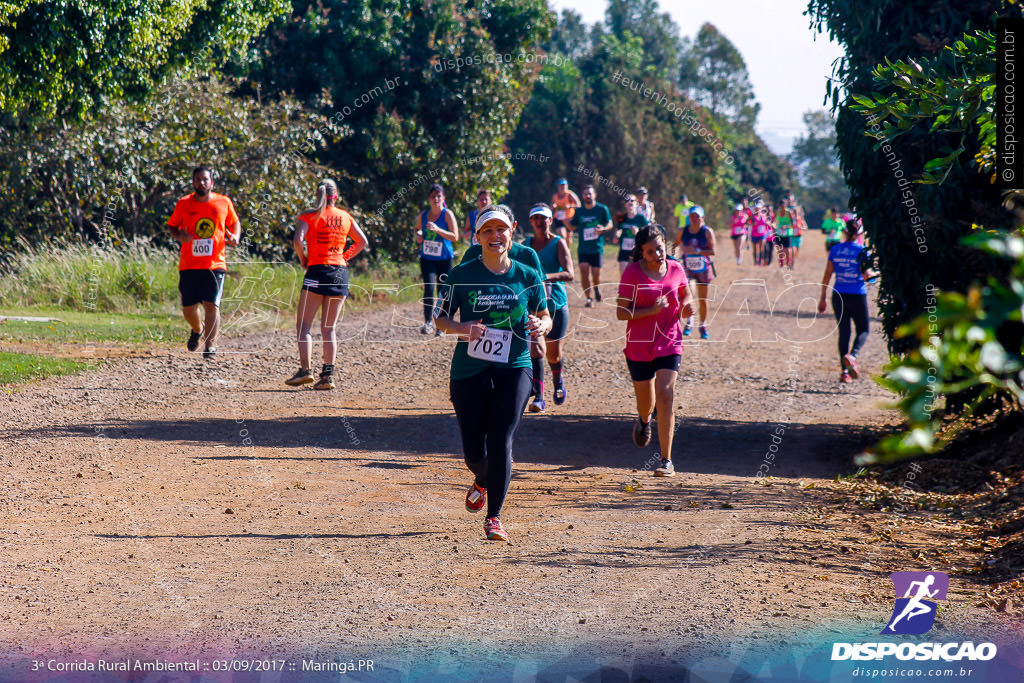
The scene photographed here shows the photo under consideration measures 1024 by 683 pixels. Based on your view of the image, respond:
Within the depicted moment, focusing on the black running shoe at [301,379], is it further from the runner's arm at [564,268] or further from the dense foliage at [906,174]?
the dense foliage at [906,174]

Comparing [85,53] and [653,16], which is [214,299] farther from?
[653,16]

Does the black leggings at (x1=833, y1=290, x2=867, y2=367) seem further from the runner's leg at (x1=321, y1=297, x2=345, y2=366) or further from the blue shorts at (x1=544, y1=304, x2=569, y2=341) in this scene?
the runner's leg at (x1=321, y1=297, x2=345, y2=366)

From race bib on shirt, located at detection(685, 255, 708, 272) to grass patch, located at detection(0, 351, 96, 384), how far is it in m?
8.24

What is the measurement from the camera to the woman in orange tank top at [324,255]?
37.0ft

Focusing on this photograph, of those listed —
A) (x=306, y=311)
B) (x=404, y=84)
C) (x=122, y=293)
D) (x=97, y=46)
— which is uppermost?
(x=404, y=84)

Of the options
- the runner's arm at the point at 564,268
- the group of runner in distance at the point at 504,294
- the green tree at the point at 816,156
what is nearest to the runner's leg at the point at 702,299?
→ the group of runner in distance at the point at 504,294

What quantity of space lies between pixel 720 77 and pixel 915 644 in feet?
261

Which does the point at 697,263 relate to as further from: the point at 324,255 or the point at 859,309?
the point at 324,255

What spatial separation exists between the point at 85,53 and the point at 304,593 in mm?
10799

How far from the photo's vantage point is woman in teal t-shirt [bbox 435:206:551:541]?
20.9 ft

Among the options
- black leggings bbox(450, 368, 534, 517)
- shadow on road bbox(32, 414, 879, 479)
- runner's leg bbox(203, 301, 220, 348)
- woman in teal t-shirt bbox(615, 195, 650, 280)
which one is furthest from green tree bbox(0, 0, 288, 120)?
black leggings bbox(450, 368, 534, 517)

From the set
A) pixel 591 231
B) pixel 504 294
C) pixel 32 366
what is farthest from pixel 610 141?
pixel 504 294

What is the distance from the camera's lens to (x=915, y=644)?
16.2ft

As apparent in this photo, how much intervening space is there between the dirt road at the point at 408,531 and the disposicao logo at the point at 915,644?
0.12 metres
